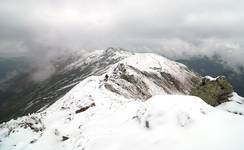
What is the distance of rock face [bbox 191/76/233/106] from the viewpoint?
74938 mm

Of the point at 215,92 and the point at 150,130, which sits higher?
the point at 150,130

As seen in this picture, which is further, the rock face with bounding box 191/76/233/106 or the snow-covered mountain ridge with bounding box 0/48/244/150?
the rock face with bounding box 191/76/233/106

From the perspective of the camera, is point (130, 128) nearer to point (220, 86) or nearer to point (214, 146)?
point (214, 146)

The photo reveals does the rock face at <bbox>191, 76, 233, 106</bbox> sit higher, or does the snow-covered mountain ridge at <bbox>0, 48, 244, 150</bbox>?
the snow-covered mountain ridge at <bbox>0, 48, 244, 150</bbox>

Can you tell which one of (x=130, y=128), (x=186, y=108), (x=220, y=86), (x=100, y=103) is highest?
(x=186, y=108)

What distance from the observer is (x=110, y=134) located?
27.6 metres

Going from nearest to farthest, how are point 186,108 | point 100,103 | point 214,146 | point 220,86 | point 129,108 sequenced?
point 214,146
point 186,108
point 129,108
point 100,103
point 220,86

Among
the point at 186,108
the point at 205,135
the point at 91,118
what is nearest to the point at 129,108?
the point at 91,118

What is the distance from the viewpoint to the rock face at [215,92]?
246 feet

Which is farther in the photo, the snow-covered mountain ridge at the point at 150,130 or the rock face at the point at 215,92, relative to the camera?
the rock face at the point at 215,92

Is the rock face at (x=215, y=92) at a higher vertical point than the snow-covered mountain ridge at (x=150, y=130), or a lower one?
lower

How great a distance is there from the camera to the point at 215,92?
261 ft

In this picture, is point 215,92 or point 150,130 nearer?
point 150,130

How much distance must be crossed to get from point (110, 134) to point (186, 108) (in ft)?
25.1
